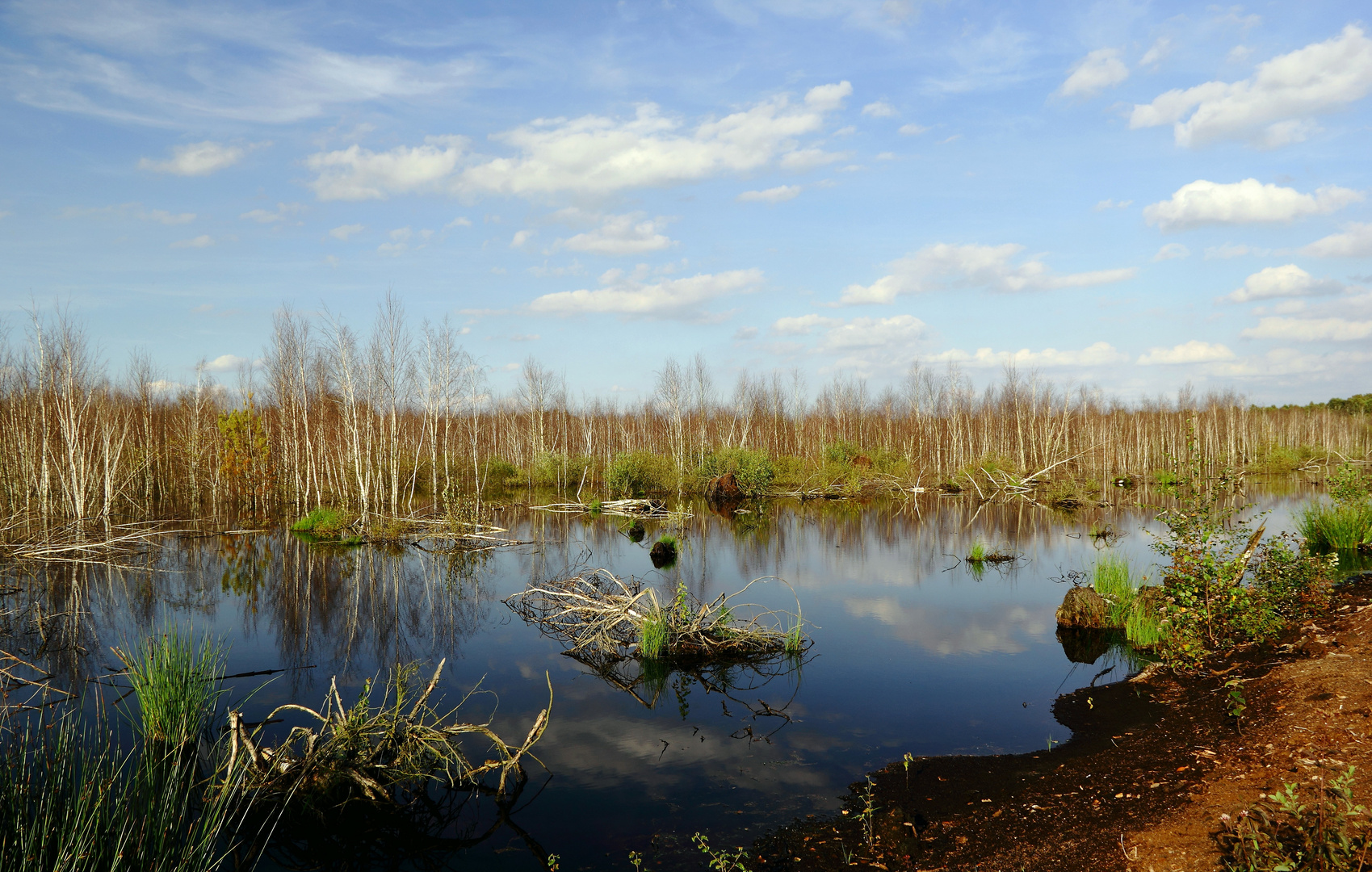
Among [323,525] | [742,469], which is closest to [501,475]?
[742,469]

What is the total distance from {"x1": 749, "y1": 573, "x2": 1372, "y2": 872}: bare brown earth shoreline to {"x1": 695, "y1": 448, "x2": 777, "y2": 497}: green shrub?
23608 millimetres

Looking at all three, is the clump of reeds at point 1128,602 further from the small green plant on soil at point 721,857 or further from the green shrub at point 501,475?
the green shrub at point 501,475

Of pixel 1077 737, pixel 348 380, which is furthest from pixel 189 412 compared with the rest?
pixel 1077 737

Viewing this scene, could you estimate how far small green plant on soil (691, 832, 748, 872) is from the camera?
433 cm

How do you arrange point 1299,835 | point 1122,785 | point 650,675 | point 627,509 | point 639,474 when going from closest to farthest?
point 1299,835 → point 1122,785 → point 650,675 → point 627,509 → point 639,474

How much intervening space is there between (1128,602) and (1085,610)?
1.82 ft

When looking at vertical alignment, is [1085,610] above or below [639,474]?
below

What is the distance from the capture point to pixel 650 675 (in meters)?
9.16

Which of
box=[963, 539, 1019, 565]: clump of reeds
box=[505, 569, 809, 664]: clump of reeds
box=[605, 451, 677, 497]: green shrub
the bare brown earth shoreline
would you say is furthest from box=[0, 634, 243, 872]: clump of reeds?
box=[605, 451, 677, 497]: green shrub

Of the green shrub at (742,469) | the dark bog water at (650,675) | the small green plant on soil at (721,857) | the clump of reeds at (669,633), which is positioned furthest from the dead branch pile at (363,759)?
the green shrub at (742,469)

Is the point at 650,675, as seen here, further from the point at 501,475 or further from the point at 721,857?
the point at 501,475

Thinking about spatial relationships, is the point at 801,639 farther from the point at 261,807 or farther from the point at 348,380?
the point at 348,380

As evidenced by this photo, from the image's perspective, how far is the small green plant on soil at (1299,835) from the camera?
3.61 m

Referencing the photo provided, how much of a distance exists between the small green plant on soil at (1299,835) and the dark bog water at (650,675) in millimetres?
2393
